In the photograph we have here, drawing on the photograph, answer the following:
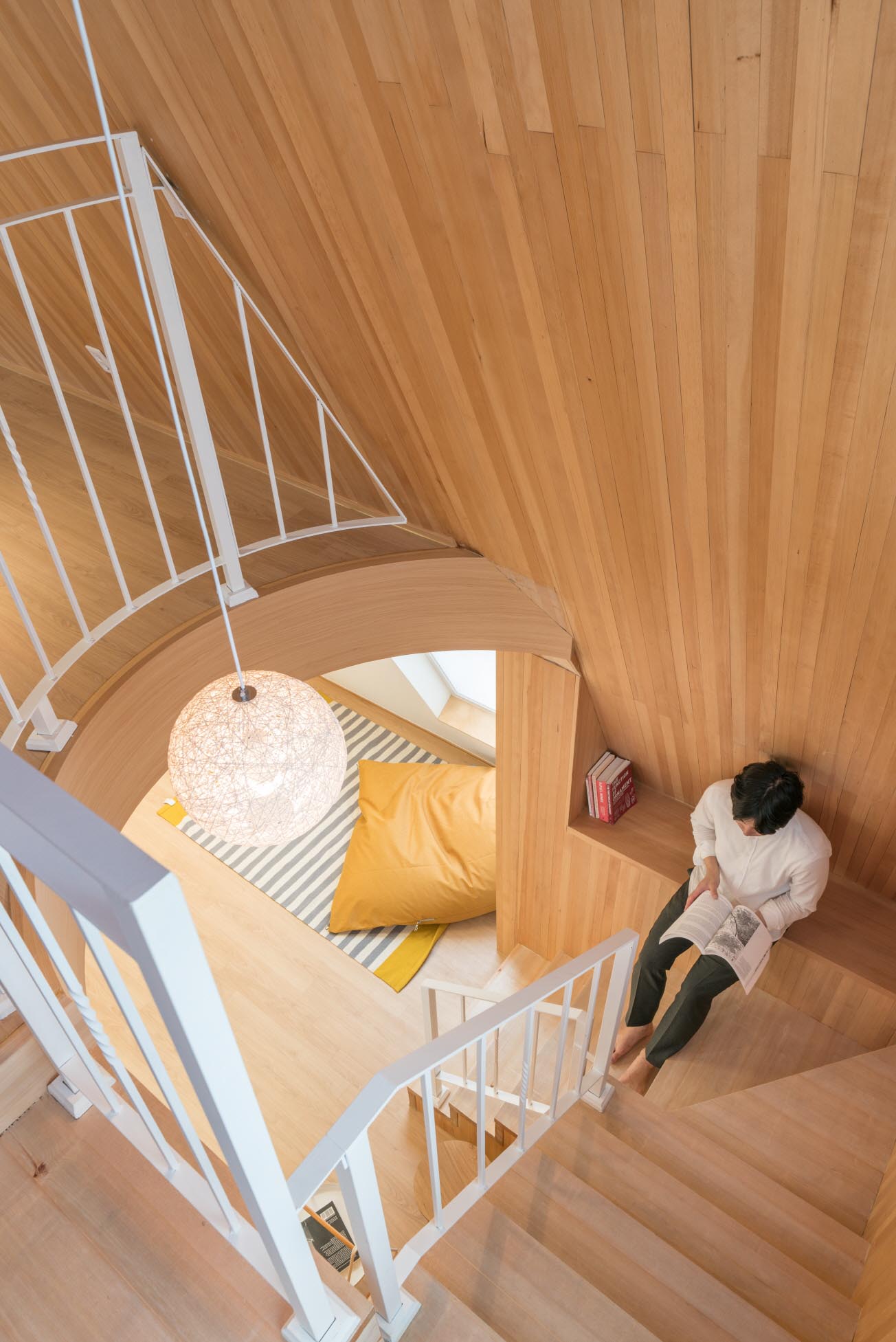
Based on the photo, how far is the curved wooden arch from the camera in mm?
2527

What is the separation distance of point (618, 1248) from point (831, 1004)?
1.42 m

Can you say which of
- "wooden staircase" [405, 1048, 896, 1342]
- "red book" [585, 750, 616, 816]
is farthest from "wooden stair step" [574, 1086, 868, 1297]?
A: "red book" [585, 750, 616, 816]

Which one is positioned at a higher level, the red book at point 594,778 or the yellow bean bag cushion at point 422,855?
the red book at point 594,778

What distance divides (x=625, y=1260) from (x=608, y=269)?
2302 mm

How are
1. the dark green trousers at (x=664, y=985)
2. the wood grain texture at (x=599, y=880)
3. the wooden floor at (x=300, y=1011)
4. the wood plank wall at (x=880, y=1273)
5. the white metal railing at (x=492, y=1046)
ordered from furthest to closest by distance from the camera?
the wooden floor at (x=300, y=1011) → the wood grain texture at (x=599, y=880) → the dark green trousers at (x=664, y=985) → the white metal railing at (x=492, y=1046) → the wood plank wall at (x=880, y=1273)

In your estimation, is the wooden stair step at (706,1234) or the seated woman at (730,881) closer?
the wooden stair step at (706,1234)

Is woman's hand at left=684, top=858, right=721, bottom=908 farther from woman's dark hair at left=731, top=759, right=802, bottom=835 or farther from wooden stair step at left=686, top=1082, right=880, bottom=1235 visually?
wooden stair step at left=686, top=1082, right=880, bottom=1235

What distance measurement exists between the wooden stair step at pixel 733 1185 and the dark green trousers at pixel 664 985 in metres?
0.33

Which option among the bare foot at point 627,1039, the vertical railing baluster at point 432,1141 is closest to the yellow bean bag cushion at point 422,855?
the bare foot at point 627,1039

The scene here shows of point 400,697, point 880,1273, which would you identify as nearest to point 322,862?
point 400,697

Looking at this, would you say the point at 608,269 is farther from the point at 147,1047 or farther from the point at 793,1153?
the point at 793,1153

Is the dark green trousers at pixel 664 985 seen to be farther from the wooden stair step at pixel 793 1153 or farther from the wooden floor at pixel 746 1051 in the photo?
the wooden stair step at pixel 793 1153

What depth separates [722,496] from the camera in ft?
7.15

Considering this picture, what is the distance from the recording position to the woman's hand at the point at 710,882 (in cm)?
315
